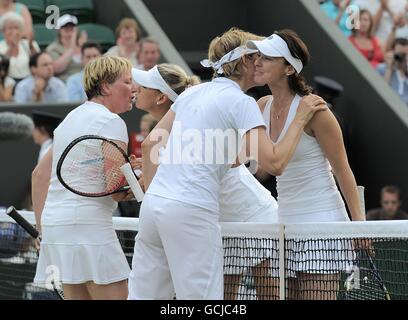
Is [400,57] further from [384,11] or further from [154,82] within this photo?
[154,82]

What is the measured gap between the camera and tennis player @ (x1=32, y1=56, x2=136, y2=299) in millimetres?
5781

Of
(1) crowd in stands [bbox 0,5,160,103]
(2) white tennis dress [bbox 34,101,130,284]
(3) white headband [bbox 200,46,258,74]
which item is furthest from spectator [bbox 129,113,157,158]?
(3) white headband [bbox 200,46,258,74]

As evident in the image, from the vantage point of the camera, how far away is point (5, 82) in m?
11.3

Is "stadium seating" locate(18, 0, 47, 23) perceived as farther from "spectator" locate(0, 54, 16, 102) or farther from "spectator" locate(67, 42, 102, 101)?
"spectator" locate(67, 42, 102, 101)

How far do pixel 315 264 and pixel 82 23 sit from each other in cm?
744

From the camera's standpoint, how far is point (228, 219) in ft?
19.4

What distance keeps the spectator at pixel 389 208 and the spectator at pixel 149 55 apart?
2.50 metres

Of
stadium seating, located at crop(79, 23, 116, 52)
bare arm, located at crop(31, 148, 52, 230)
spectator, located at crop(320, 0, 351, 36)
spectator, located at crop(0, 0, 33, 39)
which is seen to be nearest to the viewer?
bare arm, located at crop(31, 148, 52, 230)

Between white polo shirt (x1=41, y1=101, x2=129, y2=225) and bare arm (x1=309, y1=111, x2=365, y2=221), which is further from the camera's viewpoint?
white polo shirt (x1=41, y1=101, x2=129, y2=225)

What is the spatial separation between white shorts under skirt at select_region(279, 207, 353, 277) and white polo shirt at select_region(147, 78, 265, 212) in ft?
1.96
